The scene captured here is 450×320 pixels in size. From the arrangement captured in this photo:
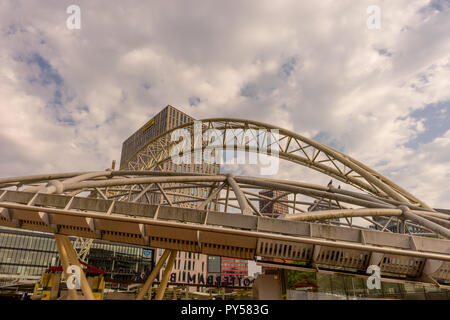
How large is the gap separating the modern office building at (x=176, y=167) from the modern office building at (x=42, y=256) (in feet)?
35.0

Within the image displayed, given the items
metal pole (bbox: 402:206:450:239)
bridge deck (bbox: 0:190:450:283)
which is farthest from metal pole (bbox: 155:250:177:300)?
metal pole (bbox: 402:206:450:239)

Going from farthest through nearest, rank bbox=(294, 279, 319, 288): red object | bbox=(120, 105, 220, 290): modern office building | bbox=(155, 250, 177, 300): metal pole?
1. bbox=(120, 105, 220, 290): modern office building
2. bbox=(294, 279, 319, 288): red object
3. bbox=(155, 250, 177, 300): metal pole

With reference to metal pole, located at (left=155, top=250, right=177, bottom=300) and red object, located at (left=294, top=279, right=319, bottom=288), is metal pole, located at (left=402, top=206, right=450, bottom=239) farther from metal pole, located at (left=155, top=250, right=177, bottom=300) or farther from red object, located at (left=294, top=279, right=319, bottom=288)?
metal pole, located at (left=155, top=250, right=177, bottom=300)

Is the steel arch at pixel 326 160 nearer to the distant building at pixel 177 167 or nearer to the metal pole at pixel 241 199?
the metal pole at pixel 241 199

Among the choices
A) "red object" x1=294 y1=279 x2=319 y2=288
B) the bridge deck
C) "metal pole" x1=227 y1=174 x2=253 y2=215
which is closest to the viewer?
the bridge deck

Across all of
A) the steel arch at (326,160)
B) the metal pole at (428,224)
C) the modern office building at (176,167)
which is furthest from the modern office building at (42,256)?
the metal pole at (428,224)

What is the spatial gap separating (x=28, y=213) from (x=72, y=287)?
3408 mm

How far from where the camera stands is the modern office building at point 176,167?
108 metres

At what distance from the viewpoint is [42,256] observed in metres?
84.4

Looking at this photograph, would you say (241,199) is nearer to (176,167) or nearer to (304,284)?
(304,284)

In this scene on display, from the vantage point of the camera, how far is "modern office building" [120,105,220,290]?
10819 centimetres

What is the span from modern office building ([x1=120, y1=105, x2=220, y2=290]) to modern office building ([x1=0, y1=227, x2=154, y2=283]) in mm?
10678
